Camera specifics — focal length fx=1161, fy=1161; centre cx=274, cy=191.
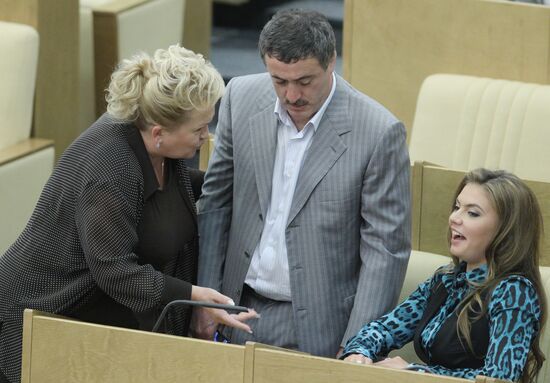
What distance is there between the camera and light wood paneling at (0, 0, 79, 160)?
14.7ft

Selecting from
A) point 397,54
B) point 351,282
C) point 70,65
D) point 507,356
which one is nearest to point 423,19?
point 397,54

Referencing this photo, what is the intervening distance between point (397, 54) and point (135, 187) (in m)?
2.35

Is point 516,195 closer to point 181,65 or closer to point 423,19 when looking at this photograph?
point 181,65

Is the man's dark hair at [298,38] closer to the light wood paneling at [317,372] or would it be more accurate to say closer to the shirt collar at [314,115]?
the shirt collar at [314,115]

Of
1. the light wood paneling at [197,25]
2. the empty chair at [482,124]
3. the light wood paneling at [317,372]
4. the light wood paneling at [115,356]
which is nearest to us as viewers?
the light wood paneling at [317,372]

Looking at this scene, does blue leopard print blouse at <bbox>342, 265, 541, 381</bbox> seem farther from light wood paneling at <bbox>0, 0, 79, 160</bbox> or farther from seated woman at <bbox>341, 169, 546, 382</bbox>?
light wood paneling at <bbox>0, 0, 79, 160</bbox>

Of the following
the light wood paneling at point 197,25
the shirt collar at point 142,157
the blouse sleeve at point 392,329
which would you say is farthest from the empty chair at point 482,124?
the light wood paneling at point 197,25

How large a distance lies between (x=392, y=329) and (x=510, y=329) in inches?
12.8

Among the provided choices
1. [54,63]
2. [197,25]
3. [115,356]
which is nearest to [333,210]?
[115,356]

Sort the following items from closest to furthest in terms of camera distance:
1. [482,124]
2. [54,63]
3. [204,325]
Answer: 1. [204,325]
2. [482,124]
3. [54,63]

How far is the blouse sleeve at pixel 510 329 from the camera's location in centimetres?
234

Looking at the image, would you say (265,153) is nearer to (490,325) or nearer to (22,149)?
(490,325)

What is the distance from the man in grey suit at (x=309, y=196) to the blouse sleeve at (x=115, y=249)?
0.27 metres

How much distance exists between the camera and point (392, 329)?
2607mm
